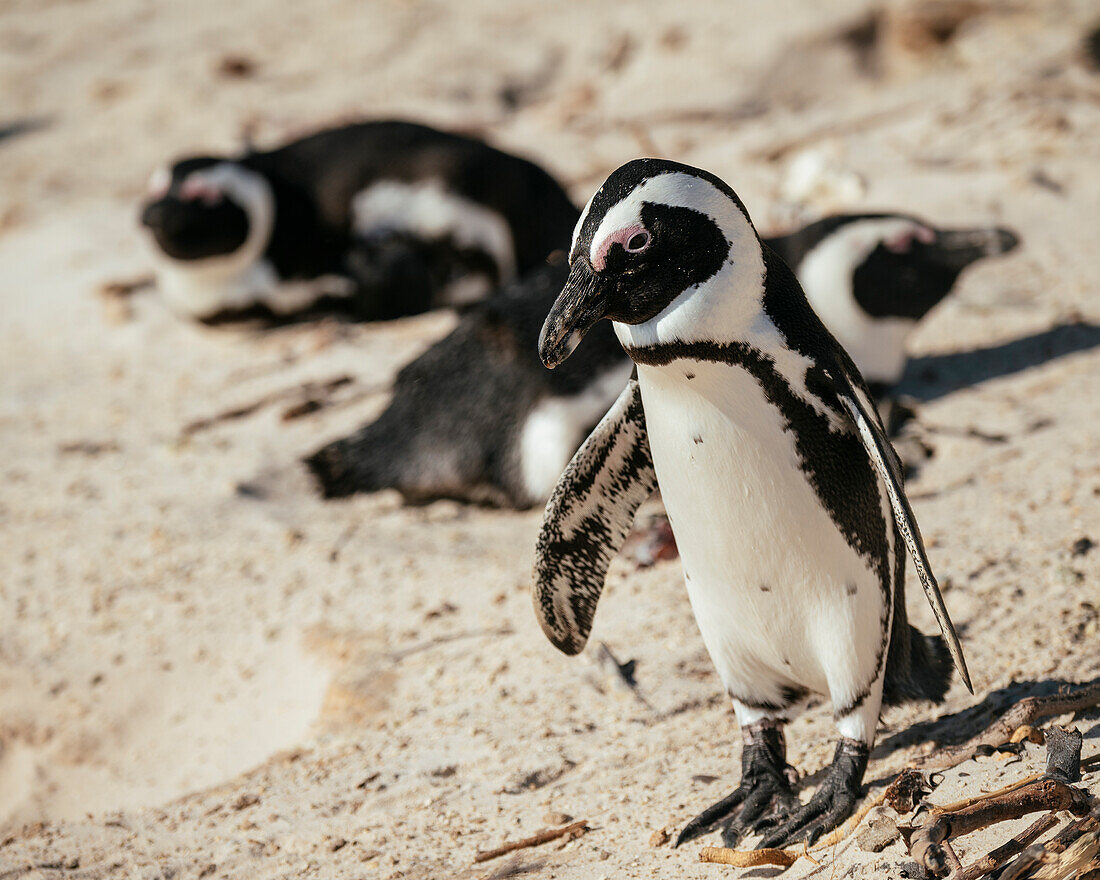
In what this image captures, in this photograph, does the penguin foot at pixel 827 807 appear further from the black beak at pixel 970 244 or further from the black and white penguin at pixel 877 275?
the black beak at pixel 970 244

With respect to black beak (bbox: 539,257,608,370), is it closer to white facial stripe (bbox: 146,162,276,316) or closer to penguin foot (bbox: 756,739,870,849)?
penguin foot (bbox: 756,739,870,849)

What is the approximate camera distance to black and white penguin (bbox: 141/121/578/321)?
13.7 feet

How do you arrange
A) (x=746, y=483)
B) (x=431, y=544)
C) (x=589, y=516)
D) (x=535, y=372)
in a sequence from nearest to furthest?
(x=746, y=483) → (x=589, y=516) → (x=431, y=544) → (x=535, y=372)

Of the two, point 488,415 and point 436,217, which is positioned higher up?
point 436,217

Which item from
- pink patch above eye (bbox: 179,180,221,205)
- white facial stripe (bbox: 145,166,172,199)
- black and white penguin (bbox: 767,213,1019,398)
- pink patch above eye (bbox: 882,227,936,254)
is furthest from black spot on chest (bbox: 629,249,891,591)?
white facial stripe (bbox: 145,166,172,199)

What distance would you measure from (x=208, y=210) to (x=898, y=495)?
333cm

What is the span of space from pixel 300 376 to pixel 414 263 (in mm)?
681

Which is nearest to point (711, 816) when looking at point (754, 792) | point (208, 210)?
point (754, 792)

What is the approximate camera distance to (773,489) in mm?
1485

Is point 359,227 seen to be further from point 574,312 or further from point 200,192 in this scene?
point 574,312

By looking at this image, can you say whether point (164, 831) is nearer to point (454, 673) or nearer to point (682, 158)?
point (454, 673)

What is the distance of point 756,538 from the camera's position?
1521 millimetres

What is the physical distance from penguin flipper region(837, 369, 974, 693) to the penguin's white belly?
0.30ft

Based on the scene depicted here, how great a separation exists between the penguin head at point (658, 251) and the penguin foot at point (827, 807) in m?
0.65
